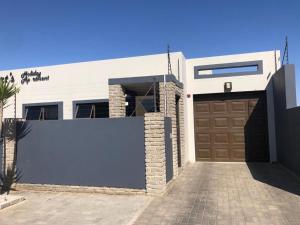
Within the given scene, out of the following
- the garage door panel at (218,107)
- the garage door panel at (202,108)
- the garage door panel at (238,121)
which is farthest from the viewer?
the garage door panel at (202,108)

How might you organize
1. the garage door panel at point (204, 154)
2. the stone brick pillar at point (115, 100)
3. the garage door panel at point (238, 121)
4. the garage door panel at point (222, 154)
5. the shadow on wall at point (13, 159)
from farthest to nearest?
the garage door panel at point (204, 154) → the garage door panel at point (222, 154) → the garage door panel at point (238, 121) → the stone brick pillar at point (115, 100) → the shadow on wall at point (13, 159)

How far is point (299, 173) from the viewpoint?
404 inches

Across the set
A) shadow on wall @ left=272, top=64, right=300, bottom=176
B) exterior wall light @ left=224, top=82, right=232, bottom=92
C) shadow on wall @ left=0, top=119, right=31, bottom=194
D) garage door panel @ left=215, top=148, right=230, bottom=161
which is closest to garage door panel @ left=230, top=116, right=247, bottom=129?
garage door panel @ left=215, top=148, right=230, bottom=161

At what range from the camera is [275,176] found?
35.3 feet

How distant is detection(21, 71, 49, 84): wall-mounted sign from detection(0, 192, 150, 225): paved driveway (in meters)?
8.51

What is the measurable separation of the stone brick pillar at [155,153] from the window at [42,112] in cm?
881

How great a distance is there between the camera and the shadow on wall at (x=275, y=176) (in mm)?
9172

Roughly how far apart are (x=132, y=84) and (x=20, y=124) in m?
4.56

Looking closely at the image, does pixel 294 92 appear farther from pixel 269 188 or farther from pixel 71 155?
pixel 71 155

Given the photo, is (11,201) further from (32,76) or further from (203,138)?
(32,76)

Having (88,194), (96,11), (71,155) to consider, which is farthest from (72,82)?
(88,194)

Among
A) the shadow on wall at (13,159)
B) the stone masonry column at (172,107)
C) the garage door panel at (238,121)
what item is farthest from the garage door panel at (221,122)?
the shadow on wall at (13,159)

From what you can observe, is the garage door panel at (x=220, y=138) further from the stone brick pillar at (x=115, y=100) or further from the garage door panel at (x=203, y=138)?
the stone brick pillar at (x=115, y=100)

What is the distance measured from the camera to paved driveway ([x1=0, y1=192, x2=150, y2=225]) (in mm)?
6473
